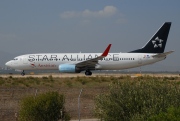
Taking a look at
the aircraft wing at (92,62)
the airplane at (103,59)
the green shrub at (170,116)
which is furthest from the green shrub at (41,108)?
the airplane at (103,59)

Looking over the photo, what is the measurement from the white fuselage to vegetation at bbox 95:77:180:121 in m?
31.2

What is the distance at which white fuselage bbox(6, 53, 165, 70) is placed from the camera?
1772 inches

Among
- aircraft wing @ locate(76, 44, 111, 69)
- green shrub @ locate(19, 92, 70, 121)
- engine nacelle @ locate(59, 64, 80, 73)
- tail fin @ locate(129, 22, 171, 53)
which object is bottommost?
green shrub @ locate(19, 92, 70, 121)

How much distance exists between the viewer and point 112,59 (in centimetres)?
4516

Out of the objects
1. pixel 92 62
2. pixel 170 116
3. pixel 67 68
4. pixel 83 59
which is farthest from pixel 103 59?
pixel 170 116

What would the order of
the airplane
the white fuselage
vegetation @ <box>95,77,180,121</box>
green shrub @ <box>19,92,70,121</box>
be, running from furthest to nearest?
the white fuselage
the airplane
green shrub @ <box>19,92,70,121</box>
vegetation @ <box>95,77,180,121</box>

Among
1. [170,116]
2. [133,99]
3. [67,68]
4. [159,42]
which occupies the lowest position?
[170,116]

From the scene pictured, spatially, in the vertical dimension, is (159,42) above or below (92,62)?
above

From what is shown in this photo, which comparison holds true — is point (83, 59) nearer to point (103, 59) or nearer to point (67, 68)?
point (103, 59)

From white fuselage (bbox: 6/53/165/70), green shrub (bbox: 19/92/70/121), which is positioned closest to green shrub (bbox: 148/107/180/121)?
green shrub (bbox: 19/92/70/121)

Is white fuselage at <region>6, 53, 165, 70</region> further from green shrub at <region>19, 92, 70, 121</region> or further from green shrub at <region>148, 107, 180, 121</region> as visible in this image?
green shrub at <region>148, 107, 180, 121</region>

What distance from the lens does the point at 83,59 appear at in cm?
4562

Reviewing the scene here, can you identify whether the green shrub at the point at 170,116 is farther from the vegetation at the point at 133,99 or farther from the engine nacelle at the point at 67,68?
the engine nacelle at the point at 67,68

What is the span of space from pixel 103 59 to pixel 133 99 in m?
32.3
